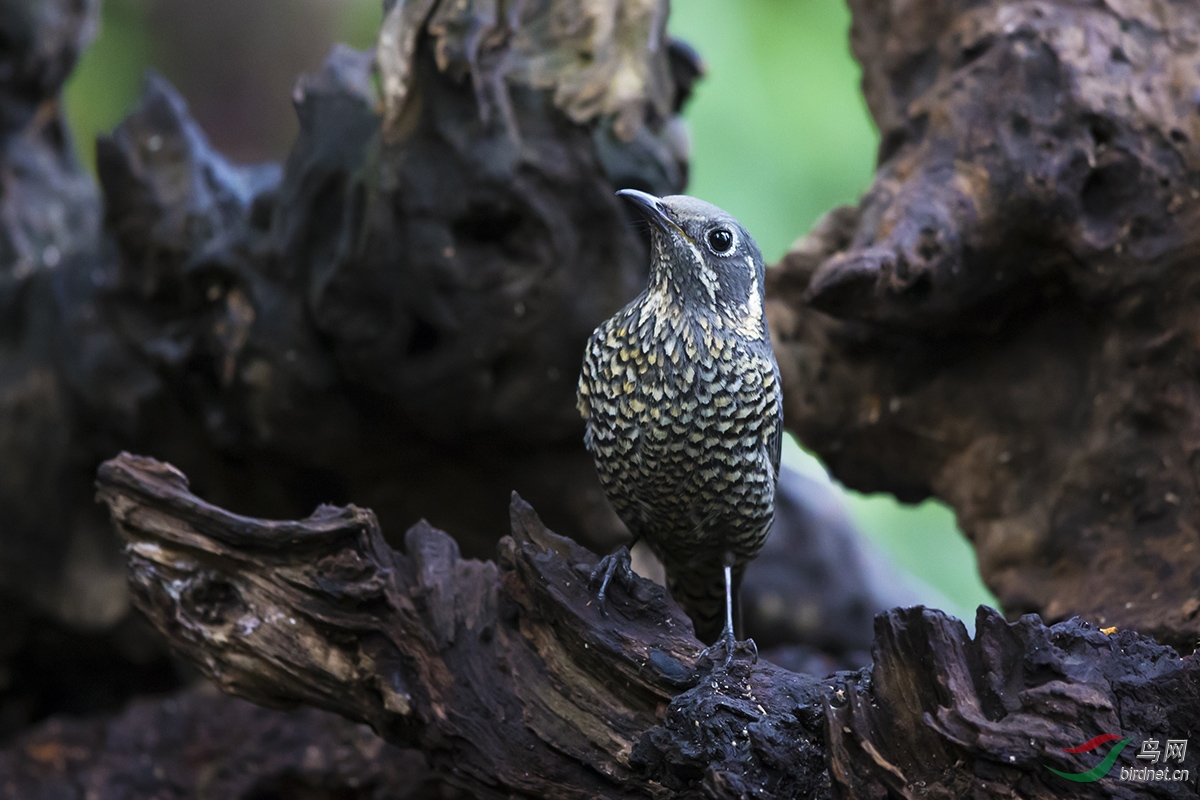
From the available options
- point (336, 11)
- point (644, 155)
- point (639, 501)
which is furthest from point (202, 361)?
point (336, 11)

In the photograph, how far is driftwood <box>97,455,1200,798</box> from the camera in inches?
89.4

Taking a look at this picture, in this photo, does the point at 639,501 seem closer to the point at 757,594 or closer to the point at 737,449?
the point at 737,449

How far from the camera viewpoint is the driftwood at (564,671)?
227 cm

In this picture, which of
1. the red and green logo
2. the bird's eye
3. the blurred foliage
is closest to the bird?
the bird's eye

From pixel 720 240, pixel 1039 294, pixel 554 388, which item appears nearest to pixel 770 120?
pixel 554 388

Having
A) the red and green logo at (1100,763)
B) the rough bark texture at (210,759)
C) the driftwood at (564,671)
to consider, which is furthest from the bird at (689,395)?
the rough bark texture at (210,759)

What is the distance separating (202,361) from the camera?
4.68 metres

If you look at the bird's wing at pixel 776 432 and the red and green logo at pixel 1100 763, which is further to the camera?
the bird's wing at pixel 776 432

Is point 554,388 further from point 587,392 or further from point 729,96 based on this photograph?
point 729,96

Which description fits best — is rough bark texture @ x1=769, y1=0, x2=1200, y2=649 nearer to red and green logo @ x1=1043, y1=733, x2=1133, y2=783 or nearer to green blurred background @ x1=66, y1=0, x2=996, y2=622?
red and green logo @ x1=1043, y1=733, x2=1133, y2=783

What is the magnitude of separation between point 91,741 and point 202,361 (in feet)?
6.23

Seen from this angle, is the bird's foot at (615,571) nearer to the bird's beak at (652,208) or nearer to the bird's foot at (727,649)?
the bird's foot at (727,649)

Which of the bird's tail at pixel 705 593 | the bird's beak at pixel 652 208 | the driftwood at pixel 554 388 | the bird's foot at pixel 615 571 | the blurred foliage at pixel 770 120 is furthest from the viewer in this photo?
the blurred foliage at pixel 770 120

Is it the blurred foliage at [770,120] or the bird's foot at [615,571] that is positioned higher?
the blurred foliage at [770,120]
